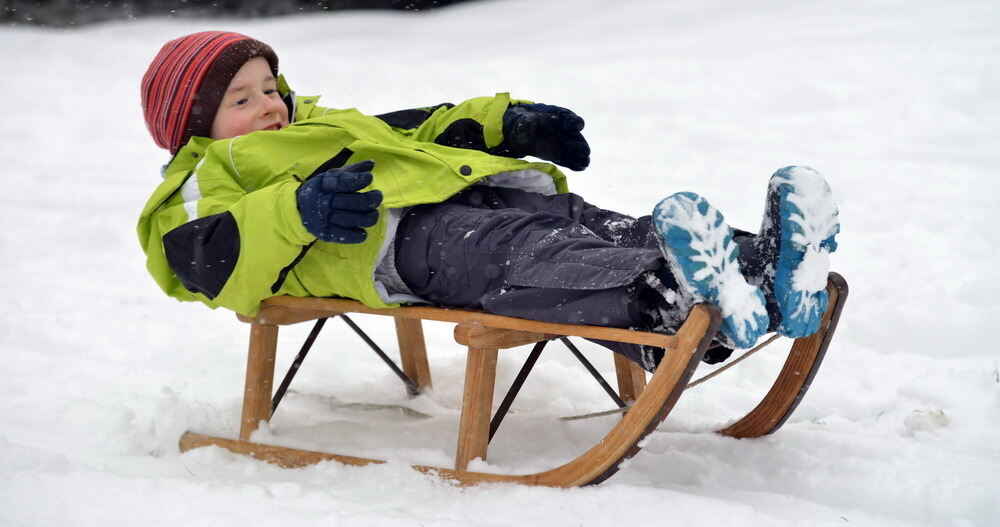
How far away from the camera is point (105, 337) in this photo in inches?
131

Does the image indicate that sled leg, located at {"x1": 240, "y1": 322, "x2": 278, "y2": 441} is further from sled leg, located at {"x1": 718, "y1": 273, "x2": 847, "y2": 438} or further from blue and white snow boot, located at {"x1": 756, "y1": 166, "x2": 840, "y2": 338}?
blue and white snow boot, located at {"x1": 756, "y1": 166, "x2": 840, "y2": 338}

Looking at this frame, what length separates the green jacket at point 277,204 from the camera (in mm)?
2045

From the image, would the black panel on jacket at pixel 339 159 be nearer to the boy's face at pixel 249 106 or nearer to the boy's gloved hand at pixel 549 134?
the boy's face at pixel 249 106

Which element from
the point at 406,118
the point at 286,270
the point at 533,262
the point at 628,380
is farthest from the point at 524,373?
the point at 406,118

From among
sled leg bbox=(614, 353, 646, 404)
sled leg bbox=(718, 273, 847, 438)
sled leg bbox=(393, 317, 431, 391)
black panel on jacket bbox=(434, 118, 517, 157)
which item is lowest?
sled leg bbox=(393, 317, 431, 391)

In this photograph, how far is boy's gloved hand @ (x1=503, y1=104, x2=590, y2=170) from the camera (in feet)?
8.00

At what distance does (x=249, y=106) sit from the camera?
98.8 inches

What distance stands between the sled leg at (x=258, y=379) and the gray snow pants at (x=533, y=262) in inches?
19.7

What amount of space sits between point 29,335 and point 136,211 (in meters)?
1.29

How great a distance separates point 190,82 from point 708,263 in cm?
149

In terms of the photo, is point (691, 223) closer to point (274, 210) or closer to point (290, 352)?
point (274, 210)

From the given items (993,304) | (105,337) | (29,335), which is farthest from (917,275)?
(29,335)

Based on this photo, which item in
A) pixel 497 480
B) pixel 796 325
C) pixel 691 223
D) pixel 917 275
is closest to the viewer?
pixel 691 223

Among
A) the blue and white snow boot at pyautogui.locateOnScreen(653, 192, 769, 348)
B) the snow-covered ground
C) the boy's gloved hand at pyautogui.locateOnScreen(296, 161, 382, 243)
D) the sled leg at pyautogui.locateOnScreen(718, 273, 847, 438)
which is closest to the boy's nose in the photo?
the boy's gloved hand at pyautogui.locateOnScreen(296, 161, 382, 243)
